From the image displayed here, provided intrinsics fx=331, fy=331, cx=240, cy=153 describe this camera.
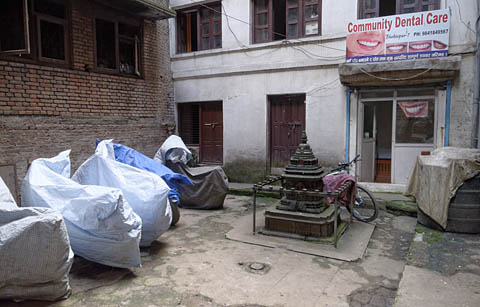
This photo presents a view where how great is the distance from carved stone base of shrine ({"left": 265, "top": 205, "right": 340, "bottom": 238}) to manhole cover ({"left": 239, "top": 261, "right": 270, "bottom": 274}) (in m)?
1.15

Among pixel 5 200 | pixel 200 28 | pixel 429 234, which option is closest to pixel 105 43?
pixel 200 28

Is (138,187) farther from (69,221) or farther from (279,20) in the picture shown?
(279,20)

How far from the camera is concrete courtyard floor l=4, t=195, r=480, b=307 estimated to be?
3482 mm

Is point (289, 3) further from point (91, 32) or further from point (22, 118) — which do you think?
point (22, 118)

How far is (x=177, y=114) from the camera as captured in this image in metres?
11.2

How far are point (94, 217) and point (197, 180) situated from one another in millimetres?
3559

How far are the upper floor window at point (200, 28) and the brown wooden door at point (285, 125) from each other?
279 cm

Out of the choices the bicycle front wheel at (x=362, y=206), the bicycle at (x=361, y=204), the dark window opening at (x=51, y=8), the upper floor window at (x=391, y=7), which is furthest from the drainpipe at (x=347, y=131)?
the dark window opening at (x=51, y=8)

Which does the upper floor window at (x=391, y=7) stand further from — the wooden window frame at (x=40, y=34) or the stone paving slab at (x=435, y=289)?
the wooden window frame at (x=40, y=34)

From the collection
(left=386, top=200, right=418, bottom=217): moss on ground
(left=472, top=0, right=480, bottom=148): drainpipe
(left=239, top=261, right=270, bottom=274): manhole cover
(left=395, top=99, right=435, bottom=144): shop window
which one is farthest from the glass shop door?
(left=239, top=261, right=270, bottom=274): manhole cover

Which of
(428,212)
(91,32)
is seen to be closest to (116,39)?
(91,32)

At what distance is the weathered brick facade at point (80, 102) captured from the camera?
664 centimetres

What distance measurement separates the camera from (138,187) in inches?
181

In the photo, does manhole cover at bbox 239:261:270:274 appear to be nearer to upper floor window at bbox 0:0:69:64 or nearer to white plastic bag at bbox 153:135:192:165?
white plastic bag at bbox 153:135:192:165
